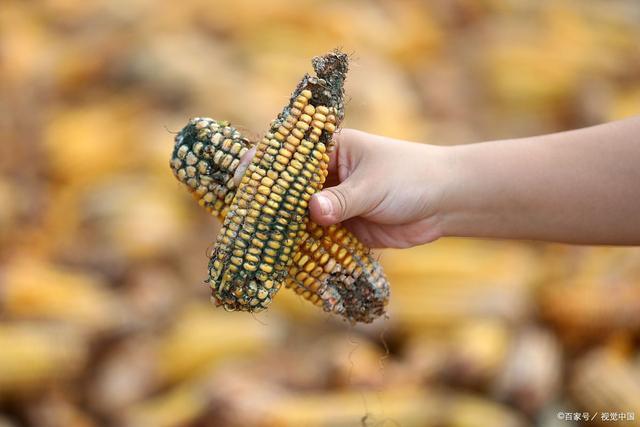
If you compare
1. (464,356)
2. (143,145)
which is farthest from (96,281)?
(464,356)

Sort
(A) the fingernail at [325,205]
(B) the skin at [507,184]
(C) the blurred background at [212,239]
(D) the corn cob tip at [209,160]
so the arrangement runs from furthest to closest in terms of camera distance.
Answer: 1. (C) the blurred background at [212,239]
2. (B) the skin at [507,184]
3. (D) the corn cob tip at [209,160]
4. (A) the fingernail at [325,205]

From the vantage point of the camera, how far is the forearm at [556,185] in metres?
2.51

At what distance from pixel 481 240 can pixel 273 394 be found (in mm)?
1917

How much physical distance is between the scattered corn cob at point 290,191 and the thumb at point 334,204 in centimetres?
4

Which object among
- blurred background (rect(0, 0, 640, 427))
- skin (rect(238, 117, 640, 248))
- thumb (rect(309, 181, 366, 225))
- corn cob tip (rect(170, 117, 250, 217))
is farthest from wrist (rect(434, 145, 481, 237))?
blurred background (rect(0, 0, 640, 427))

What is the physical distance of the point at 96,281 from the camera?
476cm

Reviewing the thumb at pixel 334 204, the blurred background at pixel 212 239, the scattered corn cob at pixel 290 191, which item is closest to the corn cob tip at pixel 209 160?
the scattered corn cob at pixel 290 191

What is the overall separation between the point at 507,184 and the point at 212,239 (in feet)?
10.0

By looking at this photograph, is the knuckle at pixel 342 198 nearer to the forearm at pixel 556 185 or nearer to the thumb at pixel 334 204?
the thumb at pixel 334 204

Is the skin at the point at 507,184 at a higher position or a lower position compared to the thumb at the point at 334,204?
higher

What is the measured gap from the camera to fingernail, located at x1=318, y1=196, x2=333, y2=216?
2.25 meters

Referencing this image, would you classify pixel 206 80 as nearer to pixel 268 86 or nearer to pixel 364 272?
pixel 268 86

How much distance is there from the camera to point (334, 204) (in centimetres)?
228

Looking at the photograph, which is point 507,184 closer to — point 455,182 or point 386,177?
point 455,182
